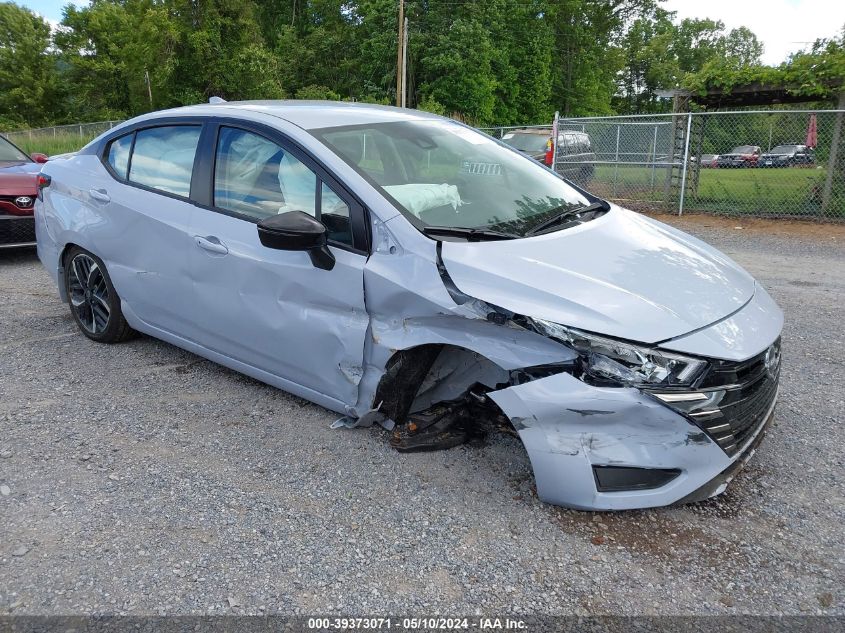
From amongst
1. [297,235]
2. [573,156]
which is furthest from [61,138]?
[297,235]

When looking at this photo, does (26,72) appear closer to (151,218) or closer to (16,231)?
(16,231)

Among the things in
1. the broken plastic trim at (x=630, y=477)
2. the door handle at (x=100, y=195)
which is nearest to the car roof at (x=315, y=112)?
the door handle at (x=100, y=195)

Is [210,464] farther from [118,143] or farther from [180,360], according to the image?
[118,143]

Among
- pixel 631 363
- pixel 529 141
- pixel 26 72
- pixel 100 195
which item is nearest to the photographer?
pixel 631 363

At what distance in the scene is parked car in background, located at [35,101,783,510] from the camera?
248 cm

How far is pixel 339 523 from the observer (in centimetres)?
269

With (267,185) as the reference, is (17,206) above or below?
below

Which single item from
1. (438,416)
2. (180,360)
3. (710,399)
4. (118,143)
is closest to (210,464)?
(438,416)

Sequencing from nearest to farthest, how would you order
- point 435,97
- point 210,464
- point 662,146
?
point 210,464 → point 662,146 → point 435,97

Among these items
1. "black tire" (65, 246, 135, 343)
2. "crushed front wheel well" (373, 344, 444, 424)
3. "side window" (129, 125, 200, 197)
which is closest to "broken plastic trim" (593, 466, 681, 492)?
"crushed front wheel well" (373, 344, 444, 424)

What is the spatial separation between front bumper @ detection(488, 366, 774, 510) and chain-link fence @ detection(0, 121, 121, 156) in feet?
89.4

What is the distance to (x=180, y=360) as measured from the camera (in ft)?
14.6

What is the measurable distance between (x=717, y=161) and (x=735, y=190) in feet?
4.86

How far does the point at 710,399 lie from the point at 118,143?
398 centimetres
